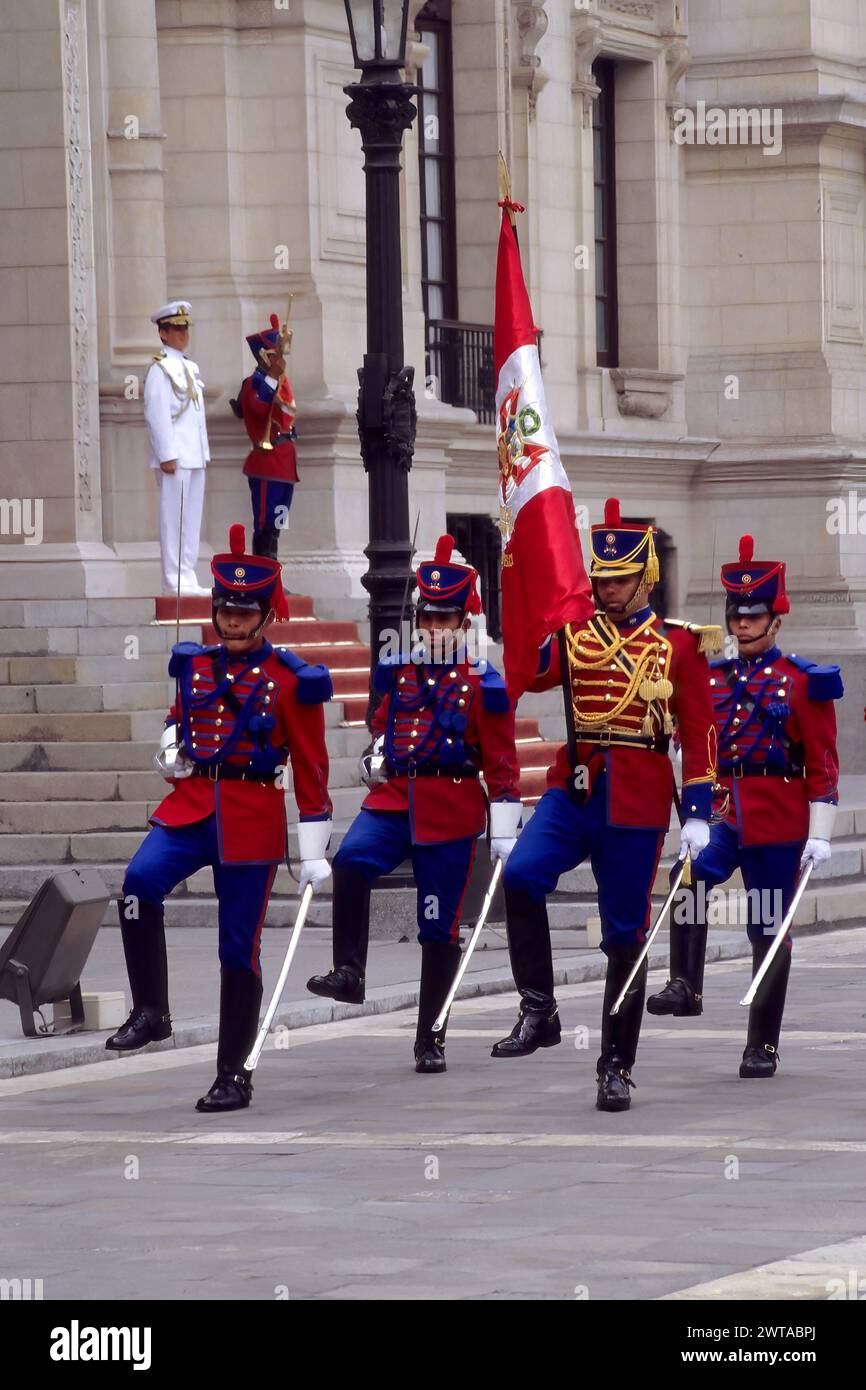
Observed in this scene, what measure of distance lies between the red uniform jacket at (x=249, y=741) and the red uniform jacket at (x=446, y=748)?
0.72 metres

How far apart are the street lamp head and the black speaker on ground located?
5064 millimetres

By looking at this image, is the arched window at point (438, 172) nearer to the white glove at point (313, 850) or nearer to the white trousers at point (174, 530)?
the white trousers at point (174, 530)

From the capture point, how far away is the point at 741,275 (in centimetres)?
2795

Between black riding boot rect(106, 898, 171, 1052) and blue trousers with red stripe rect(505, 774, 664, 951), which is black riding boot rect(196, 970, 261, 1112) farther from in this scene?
blue trousers with red stripe rect(505, 774, 664, 951)

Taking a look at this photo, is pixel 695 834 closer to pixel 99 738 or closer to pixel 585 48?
pixel 99 738

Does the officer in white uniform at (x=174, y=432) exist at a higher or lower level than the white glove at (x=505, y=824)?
higher

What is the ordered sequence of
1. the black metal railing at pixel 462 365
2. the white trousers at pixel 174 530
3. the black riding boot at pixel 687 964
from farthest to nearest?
the black metal railing at pixel 462 365 < the white trousers at pixel 174 530 < the black riding boot at pixel 687 964

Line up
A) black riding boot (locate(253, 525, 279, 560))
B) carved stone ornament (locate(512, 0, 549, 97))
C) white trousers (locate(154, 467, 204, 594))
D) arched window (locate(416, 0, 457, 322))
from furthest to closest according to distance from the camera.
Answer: carved stone ornament (locate(512, 0, 549, 97)) < arched window (locate(416, 0, 457, 322)) < black riding boot (locate(253, 525, 279, 560)) < white trousers (locate(154, 467, 204, 594))

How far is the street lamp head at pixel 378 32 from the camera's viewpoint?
14.9m

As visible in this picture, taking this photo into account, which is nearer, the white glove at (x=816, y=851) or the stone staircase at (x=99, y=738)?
the white glove at (x=816, y=851)

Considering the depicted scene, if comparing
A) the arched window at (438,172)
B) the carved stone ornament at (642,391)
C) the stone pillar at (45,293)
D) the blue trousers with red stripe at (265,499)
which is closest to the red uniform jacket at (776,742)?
the stone pillar at (45,293)

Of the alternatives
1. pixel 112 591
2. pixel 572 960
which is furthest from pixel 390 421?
pixel 112 591

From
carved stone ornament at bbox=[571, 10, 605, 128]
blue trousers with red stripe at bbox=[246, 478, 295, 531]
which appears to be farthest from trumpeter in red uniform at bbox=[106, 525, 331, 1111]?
carved stone ornament at bbox=[571, 10, 605, 128]

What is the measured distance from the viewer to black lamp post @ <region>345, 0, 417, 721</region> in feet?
49.2
